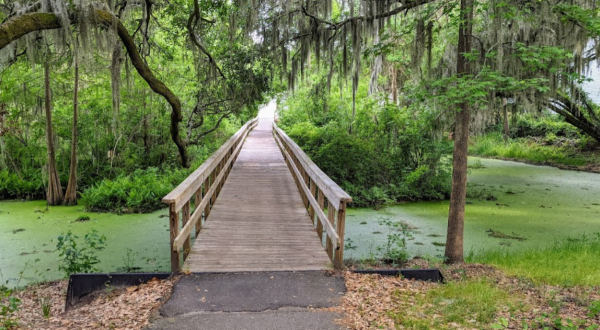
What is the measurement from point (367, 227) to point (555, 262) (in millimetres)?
3162

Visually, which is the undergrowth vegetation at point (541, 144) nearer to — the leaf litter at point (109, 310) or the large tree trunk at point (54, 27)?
the large tree trunk at point (54, 27)

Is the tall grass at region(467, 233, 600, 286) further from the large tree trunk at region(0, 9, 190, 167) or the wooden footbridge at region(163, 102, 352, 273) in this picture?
the large tree trunk at region(0, 9, 190, 167)

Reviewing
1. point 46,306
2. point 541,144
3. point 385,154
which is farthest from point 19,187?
point 541,144

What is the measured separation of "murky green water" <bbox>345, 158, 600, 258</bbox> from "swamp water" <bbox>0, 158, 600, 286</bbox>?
2 cm

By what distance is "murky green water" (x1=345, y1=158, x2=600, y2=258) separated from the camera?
6.52 meters

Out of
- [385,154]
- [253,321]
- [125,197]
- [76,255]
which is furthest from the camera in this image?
[385,154]

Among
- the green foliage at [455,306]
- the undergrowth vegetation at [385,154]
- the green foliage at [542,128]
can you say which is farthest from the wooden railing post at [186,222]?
the green foliage at [542,128]

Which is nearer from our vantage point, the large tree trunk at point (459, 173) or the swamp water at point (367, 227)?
the large tree trunk at point (459, 173)

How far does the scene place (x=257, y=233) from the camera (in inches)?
205

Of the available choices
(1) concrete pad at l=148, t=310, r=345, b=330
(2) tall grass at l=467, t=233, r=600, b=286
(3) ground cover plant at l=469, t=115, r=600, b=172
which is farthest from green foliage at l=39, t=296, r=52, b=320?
(3) ground cover plant at l=469, t=115, r=600, b=172

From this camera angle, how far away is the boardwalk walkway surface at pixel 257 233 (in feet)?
13.8

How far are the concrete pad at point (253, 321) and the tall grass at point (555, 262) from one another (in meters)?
2.60

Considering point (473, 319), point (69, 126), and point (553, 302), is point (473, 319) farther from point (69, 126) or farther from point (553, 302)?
point (69, 126)

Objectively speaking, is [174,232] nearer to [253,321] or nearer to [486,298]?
[253,321]
